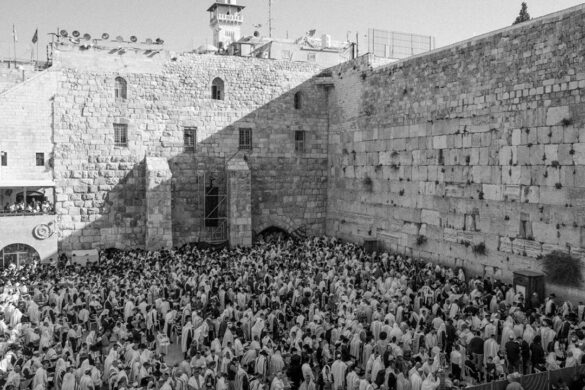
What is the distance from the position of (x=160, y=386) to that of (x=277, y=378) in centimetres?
202

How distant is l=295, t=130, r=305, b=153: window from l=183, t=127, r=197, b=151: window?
4789mm

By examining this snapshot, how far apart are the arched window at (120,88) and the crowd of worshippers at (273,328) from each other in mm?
7544

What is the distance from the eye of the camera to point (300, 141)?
26391 millimetres

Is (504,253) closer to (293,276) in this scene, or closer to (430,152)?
(430,152)

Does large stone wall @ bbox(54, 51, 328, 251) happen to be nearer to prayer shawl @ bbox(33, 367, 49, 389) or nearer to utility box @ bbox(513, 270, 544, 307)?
utility box @ bbox(513, 270, 544, 307)

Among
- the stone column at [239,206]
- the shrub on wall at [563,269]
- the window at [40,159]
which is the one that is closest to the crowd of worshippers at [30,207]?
the window at [40,159]

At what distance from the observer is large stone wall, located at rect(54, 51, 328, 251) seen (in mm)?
22312

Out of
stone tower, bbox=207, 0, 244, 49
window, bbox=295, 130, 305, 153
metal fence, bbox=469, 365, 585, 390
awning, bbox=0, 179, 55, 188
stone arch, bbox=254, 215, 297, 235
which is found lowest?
metal fence, bbox=469, 365, 585, 390

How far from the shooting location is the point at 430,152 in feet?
64.7

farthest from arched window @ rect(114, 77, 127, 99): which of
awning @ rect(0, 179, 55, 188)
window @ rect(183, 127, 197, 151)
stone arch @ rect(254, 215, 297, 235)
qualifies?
stone arch @ rect(254, 215, 297, 235)

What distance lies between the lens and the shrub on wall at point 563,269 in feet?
47.4

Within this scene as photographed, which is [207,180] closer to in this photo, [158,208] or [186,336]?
[158,208]

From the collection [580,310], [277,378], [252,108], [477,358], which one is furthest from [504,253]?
[252,108]

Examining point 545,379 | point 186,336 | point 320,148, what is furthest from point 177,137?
point 545,379
